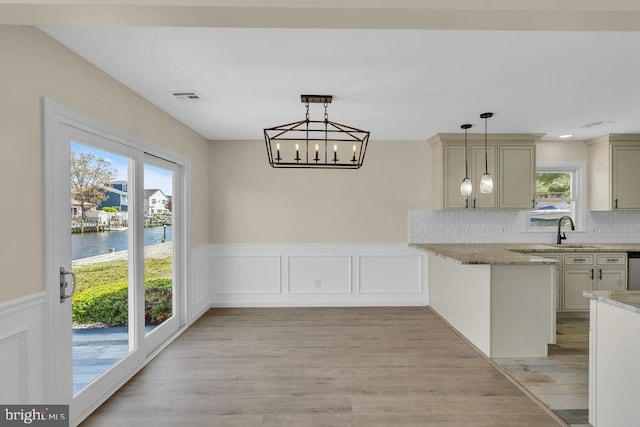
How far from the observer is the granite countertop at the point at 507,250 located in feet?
10.4

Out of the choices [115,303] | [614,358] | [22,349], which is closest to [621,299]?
[614,358]

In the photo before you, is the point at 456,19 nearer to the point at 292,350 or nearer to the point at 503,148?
the point at 292,350

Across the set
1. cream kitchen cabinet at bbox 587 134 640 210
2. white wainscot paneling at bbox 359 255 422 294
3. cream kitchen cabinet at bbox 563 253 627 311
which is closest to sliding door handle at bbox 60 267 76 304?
white wainscot paneling at bbox 359 255 422 294

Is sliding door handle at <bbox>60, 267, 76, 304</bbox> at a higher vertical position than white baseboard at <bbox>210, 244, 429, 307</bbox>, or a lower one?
higher

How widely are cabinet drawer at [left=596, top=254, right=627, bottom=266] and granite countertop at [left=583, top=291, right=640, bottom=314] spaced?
9.61 ft

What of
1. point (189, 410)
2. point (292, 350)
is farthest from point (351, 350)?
point (189, 410)

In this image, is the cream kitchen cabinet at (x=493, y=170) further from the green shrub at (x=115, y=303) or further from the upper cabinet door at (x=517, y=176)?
the green shrub at (x=115, y=303)

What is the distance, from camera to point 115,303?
2854 mm

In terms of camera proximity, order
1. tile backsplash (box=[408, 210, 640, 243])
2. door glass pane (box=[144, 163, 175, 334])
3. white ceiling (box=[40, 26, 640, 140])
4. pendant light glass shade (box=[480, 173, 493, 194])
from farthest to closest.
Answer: tile backsplash (box=[408, 210, 640, 243]) → pendant light glass shade (box=[480, 173, 493, 194]) → door glass pane (box=[144, 163, 175, 334]) → white ceiling (box=[40, 26, 640, 140])

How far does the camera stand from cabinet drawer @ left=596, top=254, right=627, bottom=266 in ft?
14.3

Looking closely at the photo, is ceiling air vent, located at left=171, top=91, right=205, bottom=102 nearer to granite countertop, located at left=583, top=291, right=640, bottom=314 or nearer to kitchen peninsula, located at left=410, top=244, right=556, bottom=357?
kitchen peninsula, located at left=410, top=244, right=556, bottom=357

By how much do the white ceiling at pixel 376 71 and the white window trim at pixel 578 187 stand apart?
1.17 metres

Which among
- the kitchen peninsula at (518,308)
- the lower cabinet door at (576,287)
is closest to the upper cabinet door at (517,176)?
the lower cabinet door at (576,287)

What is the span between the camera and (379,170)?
5.06m
